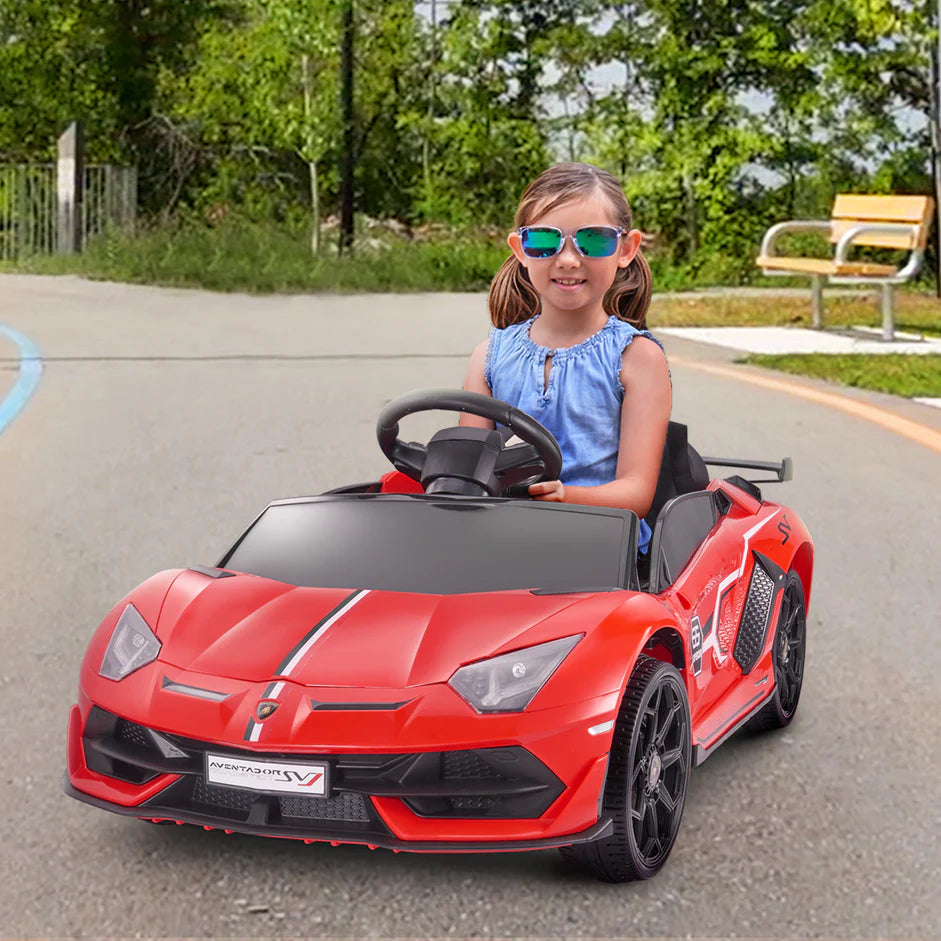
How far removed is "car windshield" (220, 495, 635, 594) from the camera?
4.04 m

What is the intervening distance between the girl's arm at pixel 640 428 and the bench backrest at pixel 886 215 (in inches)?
545

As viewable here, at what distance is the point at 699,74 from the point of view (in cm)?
2767

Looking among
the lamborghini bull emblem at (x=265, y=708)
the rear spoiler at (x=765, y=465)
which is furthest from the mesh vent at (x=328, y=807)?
the rear spoiler at (x=765, y=465)

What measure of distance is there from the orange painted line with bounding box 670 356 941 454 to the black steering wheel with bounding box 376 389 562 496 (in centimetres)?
637

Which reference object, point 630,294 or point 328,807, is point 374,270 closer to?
point 630,294

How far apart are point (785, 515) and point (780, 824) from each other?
115 centimetres

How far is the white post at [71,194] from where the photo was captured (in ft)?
96.4

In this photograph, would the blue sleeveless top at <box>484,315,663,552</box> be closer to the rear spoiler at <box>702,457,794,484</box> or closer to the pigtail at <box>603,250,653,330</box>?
the pigtail at <box>603,250,653,330</box>

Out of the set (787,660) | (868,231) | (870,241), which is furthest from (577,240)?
(870,241)

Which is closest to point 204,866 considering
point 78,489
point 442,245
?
point 78,489

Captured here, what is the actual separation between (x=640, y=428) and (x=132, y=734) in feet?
4.95

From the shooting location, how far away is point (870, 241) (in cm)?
1905

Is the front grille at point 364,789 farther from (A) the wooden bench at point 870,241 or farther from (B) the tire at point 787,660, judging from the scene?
(A) the wooden bench at point 870,241

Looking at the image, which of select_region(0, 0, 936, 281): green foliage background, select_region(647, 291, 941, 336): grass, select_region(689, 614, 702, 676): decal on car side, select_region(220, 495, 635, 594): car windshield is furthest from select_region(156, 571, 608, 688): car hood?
select_region(0, 0, 936, 281): green foliage background
